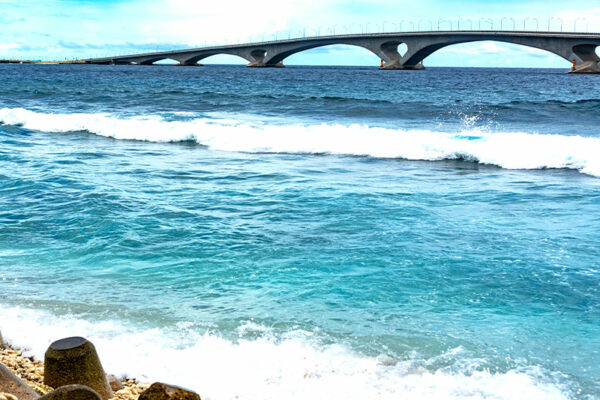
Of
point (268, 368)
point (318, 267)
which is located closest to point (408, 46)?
point (318, 267)

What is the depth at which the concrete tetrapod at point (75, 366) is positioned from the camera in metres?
4.30

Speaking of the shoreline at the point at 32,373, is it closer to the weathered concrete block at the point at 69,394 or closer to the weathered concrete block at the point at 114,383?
the weathered concrete block at the point at 114,383

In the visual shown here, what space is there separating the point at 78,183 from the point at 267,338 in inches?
329

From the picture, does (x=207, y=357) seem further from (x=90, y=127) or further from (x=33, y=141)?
(x=90, y=127)

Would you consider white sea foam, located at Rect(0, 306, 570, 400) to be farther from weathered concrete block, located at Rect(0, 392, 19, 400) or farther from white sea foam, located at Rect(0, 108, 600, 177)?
white sea foam, located at Rect(0, 108, 600, 177)

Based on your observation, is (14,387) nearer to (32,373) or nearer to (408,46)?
(32,373)

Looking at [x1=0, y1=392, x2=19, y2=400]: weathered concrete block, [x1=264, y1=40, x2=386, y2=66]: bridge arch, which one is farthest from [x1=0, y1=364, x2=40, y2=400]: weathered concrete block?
[x1=264, y1=40, x2=386, y2=66]: bridge arch

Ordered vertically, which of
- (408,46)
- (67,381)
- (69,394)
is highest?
(408,46)

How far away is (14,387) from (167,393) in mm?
1022

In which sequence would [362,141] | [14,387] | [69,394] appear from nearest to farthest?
[69,394] < [14,387] < [362,141]

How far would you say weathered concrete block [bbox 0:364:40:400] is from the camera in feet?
12.8

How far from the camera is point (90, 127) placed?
23.9m

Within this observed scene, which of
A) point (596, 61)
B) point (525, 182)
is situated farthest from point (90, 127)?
point (596, 61)

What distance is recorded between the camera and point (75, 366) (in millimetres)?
4309
